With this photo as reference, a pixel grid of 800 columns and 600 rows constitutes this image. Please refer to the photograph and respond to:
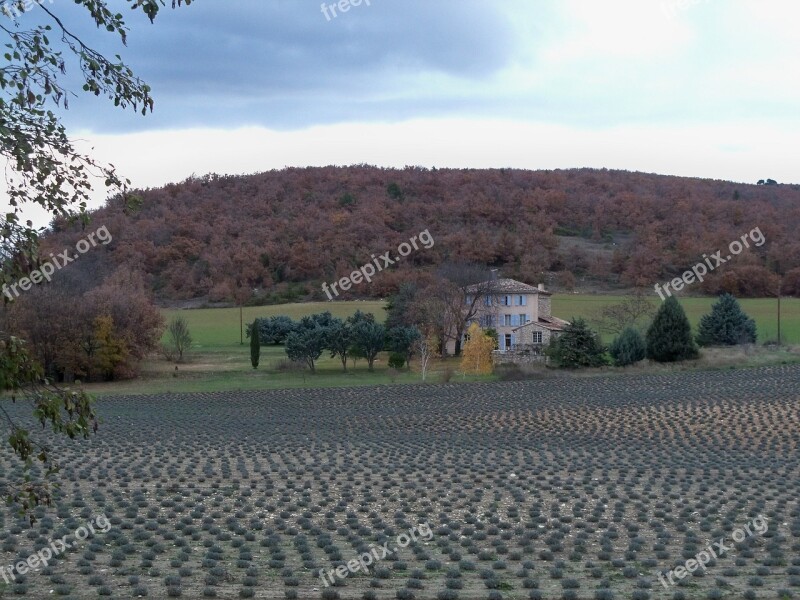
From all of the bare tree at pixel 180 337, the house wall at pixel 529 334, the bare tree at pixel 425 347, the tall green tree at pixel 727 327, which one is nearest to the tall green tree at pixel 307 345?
the bare tree at pixel 425 347

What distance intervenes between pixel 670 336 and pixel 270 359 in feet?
90.1

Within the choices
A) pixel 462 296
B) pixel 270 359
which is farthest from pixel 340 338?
pixel 462 296

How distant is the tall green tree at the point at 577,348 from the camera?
179 ft

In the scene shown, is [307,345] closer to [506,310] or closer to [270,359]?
[270,359]

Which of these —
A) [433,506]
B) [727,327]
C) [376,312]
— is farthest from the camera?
[376,312]

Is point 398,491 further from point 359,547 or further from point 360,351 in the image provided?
point 360,351

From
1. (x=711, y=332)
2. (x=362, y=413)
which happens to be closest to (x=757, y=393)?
(x=362, y=413)

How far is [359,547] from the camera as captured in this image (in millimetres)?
13117

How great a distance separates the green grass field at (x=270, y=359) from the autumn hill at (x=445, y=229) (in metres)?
6.79

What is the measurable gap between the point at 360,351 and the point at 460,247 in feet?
154

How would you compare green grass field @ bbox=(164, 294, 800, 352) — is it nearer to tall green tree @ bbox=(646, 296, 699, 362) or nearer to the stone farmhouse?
the stone farmhouse

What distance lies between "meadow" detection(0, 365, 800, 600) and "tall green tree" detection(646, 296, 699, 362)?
695 inches

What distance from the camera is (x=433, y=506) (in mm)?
17141

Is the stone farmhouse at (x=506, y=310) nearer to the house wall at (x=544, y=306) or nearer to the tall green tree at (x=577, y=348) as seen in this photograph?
the house wall at (x=544, y=306)
